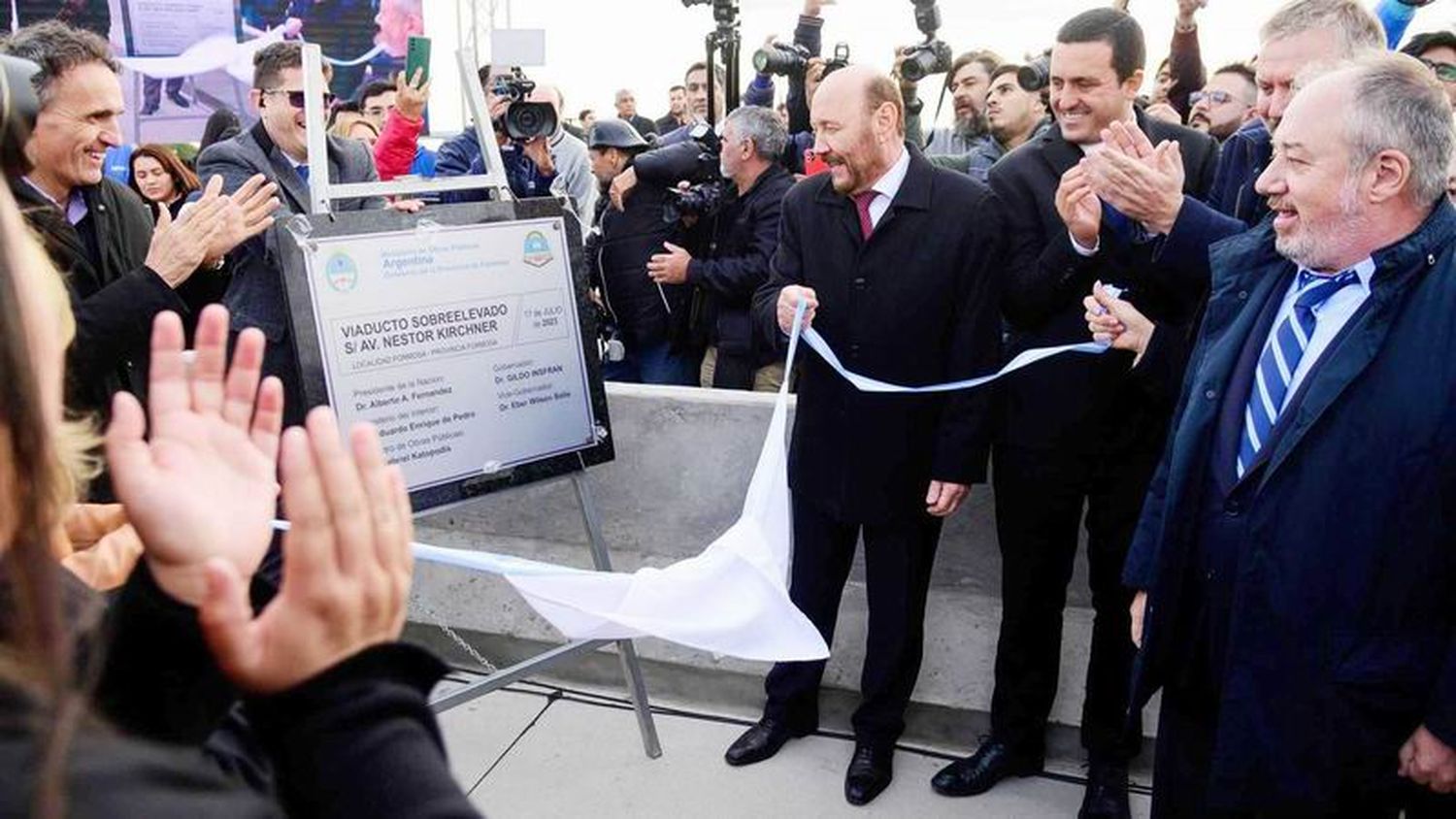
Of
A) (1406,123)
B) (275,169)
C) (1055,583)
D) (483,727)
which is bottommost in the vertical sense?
(483,727)

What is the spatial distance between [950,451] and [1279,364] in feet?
3.33

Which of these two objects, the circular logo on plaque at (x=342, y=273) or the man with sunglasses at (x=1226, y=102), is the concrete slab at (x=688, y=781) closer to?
the circular logo on plaque at (x=342, y=273)

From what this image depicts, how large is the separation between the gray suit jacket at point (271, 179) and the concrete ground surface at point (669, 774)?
125cm

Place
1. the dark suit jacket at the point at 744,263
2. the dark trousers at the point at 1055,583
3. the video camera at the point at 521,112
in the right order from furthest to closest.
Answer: the video camera at the point at 521,112, the dark suit jacket at the point at 744,263, the dark trousers at the point at 1055,583

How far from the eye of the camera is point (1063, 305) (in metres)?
2.96

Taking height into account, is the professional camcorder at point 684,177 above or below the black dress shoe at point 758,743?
above

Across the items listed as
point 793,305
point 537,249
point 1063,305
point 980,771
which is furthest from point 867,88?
point 980,771

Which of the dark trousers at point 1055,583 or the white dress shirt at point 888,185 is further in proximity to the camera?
the white dress shirt at point 888,185

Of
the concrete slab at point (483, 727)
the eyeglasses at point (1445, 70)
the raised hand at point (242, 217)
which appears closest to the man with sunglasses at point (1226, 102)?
the eyeglasses at point (1445, 70)

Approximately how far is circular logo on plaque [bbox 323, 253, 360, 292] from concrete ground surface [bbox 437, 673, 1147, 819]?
1.28 m

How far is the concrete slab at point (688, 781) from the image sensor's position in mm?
3045

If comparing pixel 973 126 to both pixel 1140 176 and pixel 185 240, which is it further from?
pixel 185 240

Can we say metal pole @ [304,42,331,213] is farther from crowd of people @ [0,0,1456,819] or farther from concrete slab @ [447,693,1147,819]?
concrete slab @ [447,693,1147,819]

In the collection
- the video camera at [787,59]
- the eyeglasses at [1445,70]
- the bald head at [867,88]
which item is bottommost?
the bald head at [867,88]
